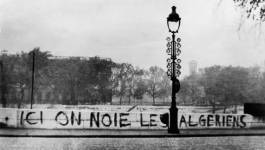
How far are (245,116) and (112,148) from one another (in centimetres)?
1303

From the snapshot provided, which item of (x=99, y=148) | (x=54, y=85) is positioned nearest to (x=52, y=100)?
(x=54, y=85)

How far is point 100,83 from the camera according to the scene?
83.1 m

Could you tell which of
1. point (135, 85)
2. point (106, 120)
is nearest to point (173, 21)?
point (106, 120)

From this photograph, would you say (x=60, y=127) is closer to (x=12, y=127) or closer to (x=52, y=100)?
(x=12, y=127)

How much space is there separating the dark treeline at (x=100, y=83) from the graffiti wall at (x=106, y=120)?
50.5 meters

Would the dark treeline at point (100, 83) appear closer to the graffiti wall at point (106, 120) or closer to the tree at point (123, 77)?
the tree at point (123, 77)

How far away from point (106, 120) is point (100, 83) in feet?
199

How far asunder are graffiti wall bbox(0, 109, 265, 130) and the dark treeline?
166 feet

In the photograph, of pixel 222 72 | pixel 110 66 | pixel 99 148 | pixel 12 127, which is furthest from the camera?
pixel 222 72

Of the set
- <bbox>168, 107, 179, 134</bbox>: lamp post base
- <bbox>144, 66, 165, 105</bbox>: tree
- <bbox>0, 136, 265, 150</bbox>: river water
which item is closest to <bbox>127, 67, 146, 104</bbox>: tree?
<bbox>144, 66, 165, 105</bbox>: tree

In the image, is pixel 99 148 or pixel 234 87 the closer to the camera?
pixel 99 148

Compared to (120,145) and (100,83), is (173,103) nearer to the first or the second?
(120,145)

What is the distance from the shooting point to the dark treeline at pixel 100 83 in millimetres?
80125

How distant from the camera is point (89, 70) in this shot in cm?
8356
